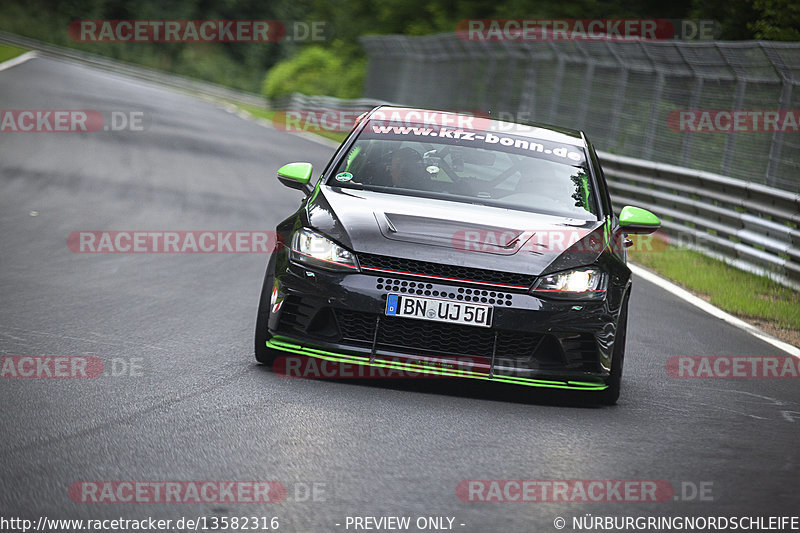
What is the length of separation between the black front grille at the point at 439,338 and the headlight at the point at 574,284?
252mm

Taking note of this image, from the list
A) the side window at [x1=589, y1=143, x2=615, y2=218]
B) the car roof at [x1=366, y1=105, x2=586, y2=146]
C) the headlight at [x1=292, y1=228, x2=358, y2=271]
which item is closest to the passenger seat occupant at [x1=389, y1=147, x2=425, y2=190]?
the car roof at [x1=366, y1=105, x2=586, y2=146]

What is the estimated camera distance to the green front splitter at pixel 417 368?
20.6 feet

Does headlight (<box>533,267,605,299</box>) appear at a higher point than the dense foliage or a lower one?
higher

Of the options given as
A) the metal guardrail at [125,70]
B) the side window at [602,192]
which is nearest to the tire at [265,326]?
the side window at [602,192]

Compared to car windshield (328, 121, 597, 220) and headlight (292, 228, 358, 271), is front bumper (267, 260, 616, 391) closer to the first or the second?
headlight (292, 228, 358, 271)

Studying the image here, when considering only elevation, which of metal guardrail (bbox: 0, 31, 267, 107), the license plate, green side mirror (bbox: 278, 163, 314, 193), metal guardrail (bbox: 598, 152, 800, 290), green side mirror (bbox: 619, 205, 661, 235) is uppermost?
green side mirror (bbox: 278, 163, 314, 193)

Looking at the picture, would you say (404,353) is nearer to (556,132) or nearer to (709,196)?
(556,132)

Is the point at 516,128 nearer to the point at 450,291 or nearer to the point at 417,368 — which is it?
the point at 450,291

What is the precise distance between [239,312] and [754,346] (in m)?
4.01

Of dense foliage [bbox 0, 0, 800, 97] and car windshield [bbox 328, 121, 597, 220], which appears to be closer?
car windshield [bbox 328, 121, 597, 220]

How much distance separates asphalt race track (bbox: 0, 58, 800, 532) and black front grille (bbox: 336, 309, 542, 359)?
30cm

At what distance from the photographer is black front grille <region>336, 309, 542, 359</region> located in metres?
6.27

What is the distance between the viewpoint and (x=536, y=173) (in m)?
7.55

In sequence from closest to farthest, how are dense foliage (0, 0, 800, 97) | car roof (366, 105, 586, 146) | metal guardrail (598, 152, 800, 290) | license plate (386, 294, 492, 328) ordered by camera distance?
license plate (386, 294, 492, 328)
car roof (366, 105, 586, 146)
metal guardrail (598, 152, 800, 290)
dense foliage (0, 0, 800, 97)
